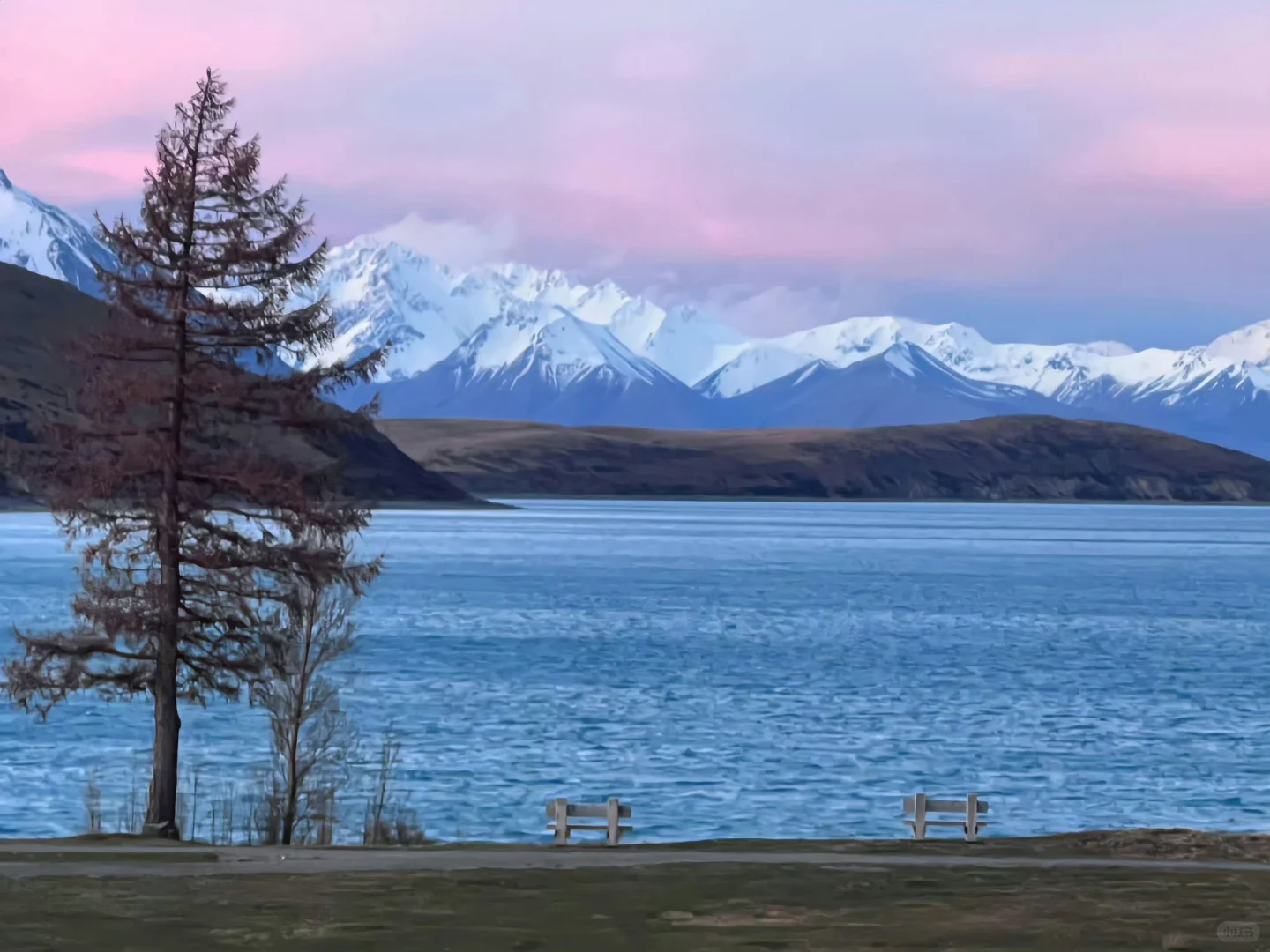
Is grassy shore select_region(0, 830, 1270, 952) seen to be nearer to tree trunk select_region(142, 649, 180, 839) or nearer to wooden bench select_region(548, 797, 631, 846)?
wooden bench select_region(548, 797, 631, 846)

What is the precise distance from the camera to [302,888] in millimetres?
20625

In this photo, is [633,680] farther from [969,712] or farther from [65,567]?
[65,567]

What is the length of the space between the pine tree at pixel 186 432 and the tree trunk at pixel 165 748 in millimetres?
33

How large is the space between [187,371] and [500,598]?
299 feet

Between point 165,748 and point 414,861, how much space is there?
9.92m

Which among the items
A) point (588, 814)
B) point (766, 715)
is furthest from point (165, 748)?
point (766, 715)

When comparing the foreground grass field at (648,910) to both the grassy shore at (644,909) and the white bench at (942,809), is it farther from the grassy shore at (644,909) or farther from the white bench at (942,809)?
the white bench at (942,809)

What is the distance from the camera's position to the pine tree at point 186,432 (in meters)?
31.3

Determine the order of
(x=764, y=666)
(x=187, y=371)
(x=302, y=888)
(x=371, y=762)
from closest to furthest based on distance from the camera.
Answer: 1. (x=302, y=888)
2. (x=187, y=371)
3. (x=371, y=762)
4. (x=764, y=666)

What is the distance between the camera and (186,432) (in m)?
31.7

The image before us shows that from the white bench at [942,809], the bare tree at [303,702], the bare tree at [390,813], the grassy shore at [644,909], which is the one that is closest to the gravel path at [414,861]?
the grassy shore at [644,909]

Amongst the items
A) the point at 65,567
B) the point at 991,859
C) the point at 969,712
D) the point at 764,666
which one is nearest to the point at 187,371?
the point at 991,859

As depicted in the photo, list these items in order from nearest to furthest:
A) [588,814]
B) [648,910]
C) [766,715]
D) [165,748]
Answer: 1. [648,910]
2. [588,814]
3. [165,748]
4. [766,715]

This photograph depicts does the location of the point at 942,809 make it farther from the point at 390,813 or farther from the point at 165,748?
→ the point at 390,813
